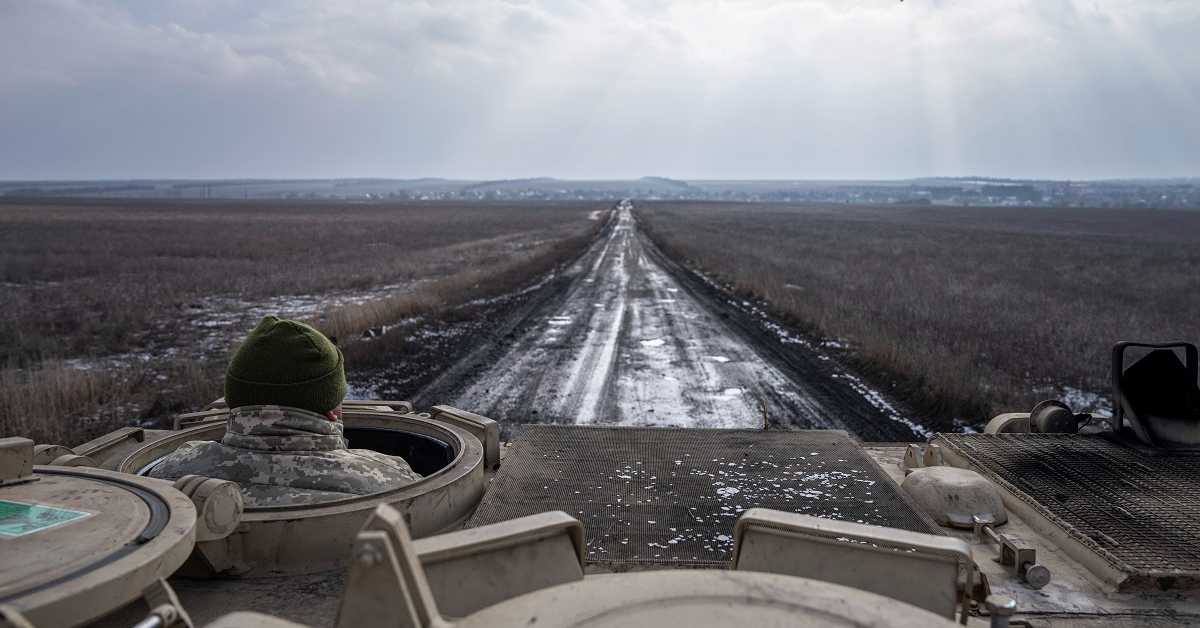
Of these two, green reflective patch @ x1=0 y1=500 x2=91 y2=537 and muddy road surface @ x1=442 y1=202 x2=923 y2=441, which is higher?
green reflective patch @ x1=0 y1=500 x2=91 y2=537

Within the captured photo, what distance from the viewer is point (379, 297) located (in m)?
21.3

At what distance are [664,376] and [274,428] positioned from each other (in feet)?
28.2

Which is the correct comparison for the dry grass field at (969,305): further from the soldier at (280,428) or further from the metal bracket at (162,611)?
the metal bracket at (162,611)

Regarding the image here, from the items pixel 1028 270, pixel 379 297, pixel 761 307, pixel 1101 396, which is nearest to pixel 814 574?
pixel 1101 396

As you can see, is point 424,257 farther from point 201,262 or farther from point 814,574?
point 814,574

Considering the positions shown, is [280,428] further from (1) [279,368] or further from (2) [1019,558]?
(2) [1019,558]

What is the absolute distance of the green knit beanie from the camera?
11.5 ft

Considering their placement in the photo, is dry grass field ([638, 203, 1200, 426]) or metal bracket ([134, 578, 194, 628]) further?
dry grass field ([638, 203, 1200, 426])

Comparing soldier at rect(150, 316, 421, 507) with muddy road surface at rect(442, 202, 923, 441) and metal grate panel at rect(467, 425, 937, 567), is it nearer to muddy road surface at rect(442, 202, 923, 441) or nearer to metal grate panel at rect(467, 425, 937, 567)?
metal grate panel at rect(467, 425, 937, 567)

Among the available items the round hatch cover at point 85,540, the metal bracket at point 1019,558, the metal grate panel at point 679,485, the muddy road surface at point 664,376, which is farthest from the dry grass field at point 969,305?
the round hatch cover at point 85,540

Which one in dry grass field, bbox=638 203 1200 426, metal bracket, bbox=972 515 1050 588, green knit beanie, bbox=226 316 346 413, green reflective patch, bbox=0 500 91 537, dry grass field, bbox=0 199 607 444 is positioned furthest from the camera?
dry grass field, bbox=638 203 1200 426

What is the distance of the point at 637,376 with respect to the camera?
11.8 meters

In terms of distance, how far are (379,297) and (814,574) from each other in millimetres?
19754

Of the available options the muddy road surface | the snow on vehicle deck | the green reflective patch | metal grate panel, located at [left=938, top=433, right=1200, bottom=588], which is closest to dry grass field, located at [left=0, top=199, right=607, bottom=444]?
the muddy road surface
